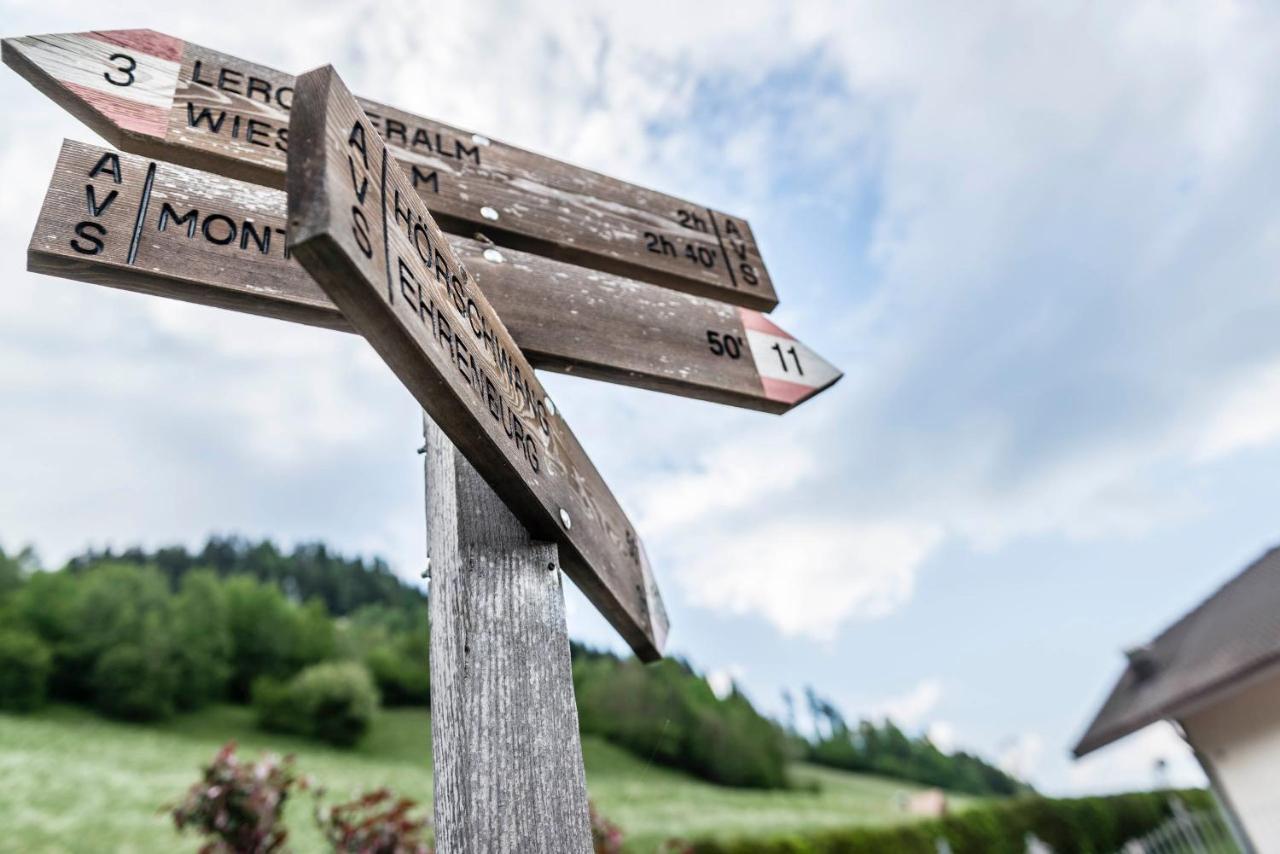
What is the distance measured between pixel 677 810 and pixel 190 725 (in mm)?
19523

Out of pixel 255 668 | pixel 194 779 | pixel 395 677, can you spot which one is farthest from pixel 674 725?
pixel 255 668

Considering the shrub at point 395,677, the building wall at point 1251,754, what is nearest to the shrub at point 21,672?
the shrub at point 395,677

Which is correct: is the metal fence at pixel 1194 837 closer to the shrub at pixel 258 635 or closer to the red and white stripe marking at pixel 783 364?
the red and white stripe marking at pixel 783 364

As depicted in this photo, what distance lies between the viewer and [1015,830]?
15172mm

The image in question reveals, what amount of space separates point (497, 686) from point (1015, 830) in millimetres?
18237

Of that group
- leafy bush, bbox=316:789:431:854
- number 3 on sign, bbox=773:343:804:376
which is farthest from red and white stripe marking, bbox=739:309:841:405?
leafy bush, bbox=316:789:431:854

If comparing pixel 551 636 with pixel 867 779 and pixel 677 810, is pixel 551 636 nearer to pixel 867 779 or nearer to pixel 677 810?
pixel 677 810

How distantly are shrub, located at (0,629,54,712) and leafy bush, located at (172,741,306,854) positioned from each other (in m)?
26.5

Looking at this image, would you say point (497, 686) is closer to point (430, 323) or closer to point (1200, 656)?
point (430, 323)

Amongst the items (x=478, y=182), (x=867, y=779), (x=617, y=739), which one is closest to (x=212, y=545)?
(x=617, y=739)

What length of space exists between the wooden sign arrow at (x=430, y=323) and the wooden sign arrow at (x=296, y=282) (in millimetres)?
146

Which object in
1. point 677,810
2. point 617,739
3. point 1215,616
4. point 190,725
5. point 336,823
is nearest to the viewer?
point 336,823

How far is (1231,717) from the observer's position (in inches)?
320

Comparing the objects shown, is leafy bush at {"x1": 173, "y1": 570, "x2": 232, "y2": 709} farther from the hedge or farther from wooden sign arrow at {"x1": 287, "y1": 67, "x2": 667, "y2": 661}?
wooden sign arrow at {"x1": 287, "y1": 67, "x2": 667, "y2": 661}
